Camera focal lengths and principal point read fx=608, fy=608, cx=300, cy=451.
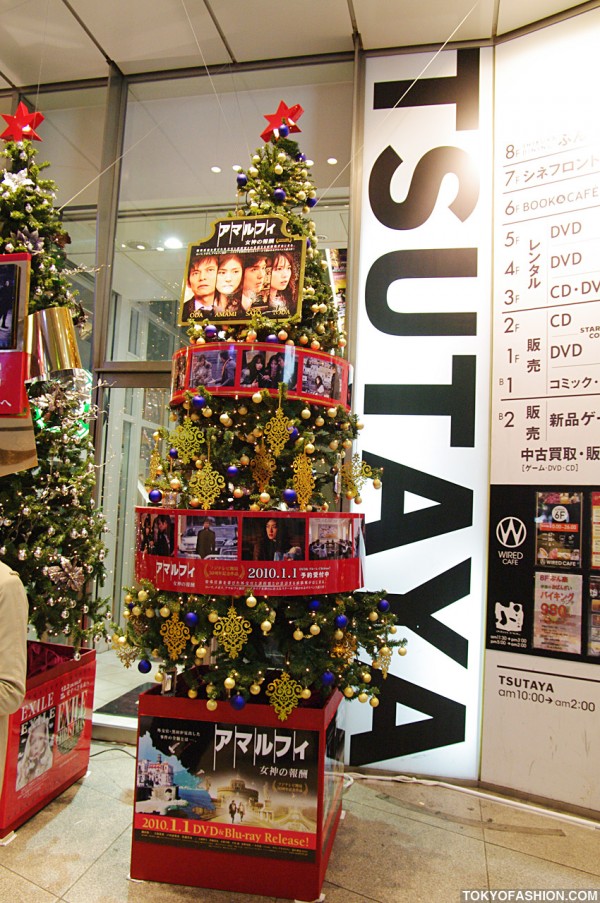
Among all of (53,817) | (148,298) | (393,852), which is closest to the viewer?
(393,852)

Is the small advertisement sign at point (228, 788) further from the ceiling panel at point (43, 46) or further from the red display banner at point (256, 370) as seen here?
the ceiling panel at point (43, 46)

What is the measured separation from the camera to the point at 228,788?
7.99 ft

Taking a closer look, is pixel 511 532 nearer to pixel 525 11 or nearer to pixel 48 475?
pixel 48 475

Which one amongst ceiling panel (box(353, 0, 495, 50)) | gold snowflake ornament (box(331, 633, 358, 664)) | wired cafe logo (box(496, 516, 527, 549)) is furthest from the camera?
ceiling panel (box(353, 0, 495, 50))

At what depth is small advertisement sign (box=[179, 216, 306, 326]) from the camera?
275cm

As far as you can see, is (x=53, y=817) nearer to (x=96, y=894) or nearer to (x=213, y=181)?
(x=96, y=894)

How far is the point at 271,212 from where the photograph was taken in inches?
114

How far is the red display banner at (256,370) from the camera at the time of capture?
2.58 metres

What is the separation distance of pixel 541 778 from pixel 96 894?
7.50ft

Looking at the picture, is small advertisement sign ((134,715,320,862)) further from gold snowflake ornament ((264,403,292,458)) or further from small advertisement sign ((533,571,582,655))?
small advertisement sign ((533,571,582,655))

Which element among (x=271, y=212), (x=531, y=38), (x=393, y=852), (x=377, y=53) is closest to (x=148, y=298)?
(x=271, y=212)

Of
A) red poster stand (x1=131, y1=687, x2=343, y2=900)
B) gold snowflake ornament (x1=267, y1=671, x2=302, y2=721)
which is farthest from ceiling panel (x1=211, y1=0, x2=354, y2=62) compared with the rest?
red poster stand (x1=131, y1=687, x2=343, y2=900)

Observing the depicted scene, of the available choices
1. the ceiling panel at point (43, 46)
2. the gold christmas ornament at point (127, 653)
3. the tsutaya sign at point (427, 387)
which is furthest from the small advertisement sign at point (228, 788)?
the ceiling panel at point (43, 46)

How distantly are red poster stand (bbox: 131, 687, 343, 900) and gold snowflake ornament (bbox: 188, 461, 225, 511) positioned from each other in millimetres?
825
